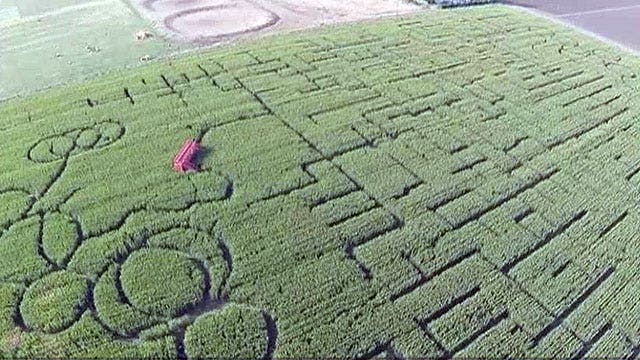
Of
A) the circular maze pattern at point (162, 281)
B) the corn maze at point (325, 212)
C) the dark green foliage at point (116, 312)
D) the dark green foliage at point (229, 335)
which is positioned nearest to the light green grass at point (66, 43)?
the corn maze at point (325, 212)

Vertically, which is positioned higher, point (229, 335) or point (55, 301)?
point (55, 301)

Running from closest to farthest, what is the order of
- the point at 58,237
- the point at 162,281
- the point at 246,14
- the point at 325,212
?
1. the point at 162,281
2. the point at 58,237
3. the point at 325,212
4. the point at 246,14

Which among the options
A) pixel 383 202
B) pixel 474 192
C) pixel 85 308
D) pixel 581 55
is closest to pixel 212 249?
pixel 85 308

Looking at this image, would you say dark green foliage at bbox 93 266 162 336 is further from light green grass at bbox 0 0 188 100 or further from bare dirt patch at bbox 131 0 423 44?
bare dirt patch at bbox 131 0 423 44

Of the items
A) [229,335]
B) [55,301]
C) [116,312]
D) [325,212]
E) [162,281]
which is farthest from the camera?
[325,212]

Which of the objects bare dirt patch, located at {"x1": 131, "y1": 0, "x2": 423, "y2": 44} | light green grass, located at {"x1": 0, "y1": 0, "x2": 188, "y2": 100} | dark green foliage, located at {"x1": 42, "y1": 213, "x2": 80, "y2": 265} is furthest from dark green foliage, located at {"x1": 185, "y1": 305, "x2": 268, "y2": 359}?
bare dirt patch, located at {"x1": 131, "y1": 0, "x2": 423, "y2": 44}

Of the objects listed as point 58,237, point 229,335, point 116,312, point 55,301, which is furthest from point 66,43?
point 229,335

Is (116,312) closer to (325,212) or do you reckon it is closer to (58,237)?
(58,237)
